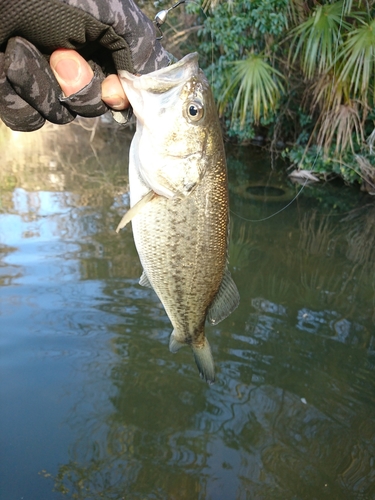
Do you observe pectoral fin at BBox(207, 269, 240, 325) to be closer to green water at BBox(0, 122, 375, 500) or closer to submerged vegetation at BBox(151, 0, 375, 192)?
green water at BBox(0, 122, 375, 500)

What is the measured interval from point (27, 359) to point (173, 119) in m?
2.67

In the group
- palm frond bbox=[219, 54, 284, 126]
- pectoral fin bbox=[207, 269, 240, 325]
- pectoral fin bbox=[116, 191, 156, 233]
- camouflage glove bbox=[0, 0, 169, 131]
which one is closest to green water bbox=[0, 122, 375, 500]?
pectoral fin bbox=[207, 269, 240, 325]

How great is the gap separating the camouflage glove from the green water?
7.14 feet

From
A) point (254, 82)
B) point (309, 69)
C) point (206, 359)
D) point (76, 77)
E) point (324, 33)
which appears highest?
point (324, 33)

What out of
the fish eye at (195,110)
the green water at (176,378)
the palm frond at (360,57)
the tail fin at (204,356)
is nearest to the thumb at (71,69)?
the fish eye at (195,110)

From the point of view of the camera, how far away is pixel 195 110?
5.86 ft

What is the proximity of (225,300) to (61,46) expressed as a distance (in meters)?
1.22

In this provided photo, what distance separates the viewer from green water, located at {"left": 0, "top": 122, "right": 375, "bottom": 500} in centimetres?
294

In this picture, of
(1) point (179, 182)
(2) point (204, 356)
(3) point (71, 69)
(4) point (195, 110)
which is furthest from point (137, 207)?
(2) point (204, 356)

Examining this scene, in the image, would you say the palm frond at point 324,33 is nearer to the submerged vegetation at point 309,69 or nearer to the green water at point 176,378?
the submerged vegetation at point 309,69

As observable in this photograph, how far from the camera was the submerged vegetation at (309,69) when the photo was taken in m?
7.02

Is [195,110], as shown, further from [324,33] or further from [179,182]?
[324,33]

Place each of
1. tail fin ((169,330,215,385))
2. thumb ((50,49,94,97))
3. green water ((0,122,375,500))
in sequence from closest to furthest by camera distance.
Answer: thumb ((50,49,94,97)) → tail fin ((169,330,215,385)) → green water ((0,122,375,500))

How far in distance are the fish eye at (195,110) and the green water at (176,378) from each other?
2241 millimetres
